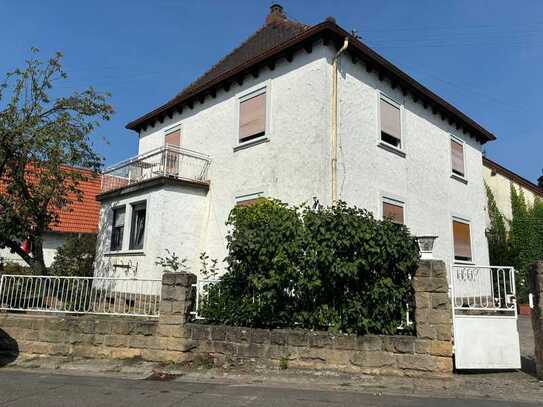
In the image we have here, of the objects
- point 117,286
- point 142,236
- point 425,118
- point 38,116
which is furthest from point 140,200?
point 425,118

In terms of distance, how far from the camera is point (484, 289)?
21.5 ft

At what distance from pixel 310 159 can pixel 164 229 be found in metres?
4.57

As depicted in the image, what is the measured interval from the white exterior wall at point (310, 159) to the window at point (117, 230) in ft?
0.85

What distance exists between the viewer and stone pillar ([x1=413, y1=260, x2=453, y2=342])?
635 cm

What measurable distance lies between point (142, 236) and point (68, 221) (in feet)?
31.0

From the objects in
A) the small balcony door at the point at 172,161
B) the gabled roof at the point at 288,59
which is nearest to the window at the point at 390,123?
the gabled roof at the point at 288,59

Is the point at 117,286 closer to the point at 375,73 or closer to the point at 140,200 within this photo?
the point at 140,200

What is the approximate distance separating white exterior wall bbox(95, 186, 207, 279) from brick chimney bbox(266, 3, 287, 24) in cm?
694

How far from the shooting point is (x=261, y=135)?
12.2m

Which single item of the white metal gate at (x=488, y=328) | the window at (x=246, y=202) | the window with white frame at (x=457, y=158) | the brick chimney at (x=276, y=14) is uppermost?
the brick chimney at (x=276, y=14)

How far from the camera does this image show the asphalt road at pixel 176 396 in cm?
527

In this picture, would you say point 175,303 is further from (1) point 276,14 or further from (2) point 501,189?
(2) point 501,189

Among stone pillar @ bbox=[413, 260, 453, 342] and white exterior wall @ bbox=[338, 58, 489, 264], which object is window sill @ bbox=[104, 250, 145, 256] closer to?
white exterior wall @ bbox=[338, 58, 489, 264]

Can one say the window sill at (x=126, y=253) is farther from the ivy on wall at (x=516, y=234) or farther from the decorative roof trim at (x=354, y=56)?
the ivy on wall at (x=516, y=234)
